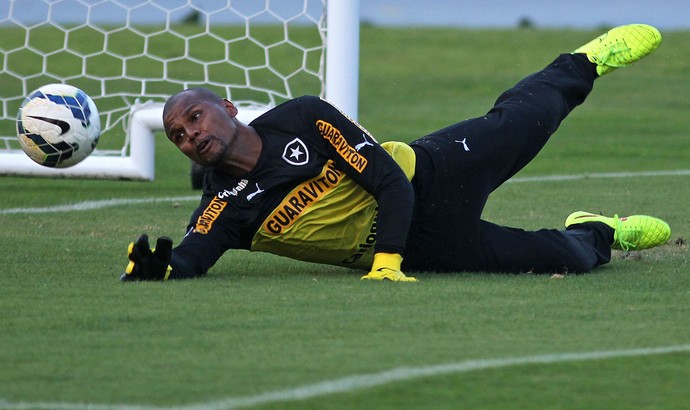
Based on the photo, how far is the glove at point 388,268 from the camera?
5836 mm

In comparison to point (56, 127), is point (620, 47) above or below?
above

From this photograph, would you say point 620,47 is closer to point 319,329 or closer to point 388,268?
point 388,268

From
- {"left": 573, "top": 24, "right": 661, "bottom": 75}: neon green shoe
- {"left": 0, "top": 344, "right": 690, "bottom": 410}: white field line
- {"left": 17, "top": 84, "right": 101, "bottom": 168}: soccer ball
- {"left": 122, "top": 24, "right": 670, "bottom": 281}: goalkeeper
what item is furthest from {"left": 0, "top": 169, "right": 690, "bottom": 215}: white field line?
{"left": 0, "top": 344, "right": 690, "bottom": 410}: white field line

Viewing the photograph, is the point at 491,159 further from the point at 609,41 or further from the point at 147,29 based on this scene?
the point at 147,29

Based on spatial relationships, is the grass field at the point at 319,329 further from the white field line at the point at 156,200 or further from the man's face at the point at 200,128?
the man's face at the point at 200,128

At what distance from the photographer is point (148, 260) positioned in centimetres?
575

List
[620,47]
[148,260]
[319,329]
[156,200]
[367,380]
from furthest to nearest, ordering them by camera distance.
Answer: [156,200]
[620,47]
[148,260]
[319,329]
[367,380]

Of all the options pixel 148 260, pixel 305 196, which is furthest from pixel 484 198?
pixel 148 260

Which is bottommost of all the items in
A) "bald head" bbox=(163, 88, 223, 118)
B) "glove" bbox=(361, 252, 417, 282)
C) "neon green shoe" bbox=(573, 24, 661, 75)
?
"glove" bbox=(361, 252, 417, 282)

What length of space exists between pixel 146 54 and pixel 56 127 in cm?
489

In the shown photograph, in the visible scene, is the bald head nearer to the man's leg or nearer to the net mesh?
the man's leg

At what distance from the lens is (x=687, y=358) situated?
4344 millimetres

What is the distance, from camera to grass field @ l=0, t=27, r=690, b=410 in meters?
3.91

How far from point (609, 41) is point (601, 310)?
224cm
